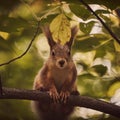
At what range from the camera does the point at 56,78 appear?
91.6 inches

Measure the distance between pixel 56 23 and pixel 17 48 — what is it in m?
0.57

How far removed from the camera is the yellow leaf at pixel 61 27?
1319 mm

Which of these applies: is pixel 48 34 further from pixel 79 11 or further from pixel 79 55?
pixel 79 11

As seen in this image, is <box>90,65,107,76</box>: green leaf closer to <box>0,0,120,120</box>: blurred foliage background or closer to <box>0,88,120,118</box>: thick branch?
<box>0,0,120,120</box>: blurred foliage background

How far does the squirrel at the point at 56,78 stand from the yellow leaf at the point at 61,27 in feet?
2.52

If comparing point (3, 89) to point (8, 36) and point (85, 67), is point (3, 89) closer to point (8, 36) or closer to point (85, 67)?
point (8, 36)

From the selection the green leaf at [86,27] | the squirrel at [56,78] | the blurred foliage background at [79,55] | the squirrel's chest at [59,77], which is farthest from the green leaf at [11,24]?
the squirrel's chest at [59,77]

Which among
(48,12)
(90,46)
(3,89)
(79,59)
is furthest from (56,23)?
(79,59)

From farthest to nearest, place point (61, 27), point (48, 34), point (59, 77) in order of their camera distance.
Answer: point (59, 77)
point (48, 34)
point (61, 27)

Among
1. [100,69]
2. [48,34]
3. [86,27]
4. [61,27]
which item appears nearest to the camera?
[61,27]

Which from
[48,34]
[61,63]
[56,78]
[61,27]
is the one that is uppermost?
[61,27]

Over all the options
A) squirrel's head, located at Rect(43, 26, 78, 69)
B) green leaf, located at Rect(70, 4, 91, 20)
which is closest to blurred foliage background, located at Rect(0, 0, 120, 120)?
green leaf, located at Rect(70, 4, 91, 20)

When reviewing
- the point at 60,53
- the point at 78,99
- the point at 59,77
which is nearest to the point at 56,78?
the point at 59,77

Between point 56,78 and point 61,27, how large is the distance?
1.02m
